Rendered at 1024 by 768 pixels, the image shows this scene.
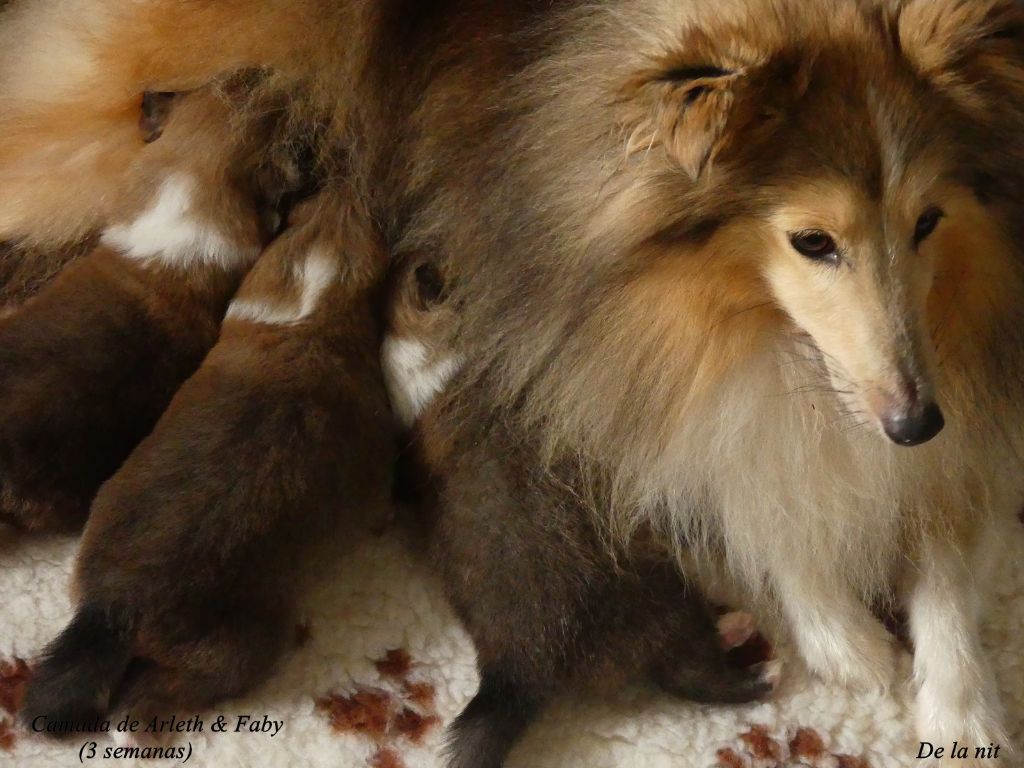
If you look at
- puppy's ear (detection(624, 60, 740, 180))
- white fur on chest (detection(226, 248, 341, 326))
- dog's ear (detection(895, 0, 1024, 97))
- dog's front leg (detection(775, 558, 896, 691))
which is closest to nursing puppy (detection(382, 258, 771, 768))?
dog's front leg (detection(775, 558, 896, 691))

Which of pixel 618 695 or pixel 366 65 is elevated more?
pixel 366 65

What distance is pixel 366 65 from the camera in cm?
171

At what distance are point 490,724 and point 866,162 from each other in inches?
34.0

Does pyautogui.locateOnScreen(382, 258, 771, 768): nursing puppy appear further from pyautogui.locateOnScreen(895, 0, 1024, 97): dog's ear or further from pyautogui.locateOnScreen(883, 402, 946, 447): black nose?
pyautogui.locateOnScreen(895, 0, 1024, 97): dog's ear

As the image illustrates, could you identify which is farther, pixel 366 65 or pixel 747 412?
pixel 366 65

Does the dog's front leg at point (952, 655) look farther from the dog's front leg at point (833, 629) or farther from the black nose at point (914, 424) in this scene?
the black nose at point (914, 424)

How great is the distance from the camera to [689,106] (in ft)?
3.88

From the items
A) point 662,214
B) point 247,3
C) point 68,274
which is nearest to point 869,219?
point 662,214

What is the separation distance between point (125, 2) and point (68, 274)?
18.6 inches

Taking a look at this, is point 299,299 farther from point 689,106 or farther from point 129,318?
point 689,106

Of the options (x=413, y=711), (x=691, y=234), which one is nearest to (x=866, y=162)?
(x=691, y=234)

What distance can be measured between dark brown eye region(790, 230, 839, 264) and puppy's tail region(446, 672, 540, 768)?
0.69 meters

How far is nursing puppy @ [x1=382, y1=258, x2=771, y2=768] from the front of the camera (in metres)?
1.45

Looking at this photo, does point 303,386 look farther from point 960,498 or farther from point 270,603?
point 960,498
